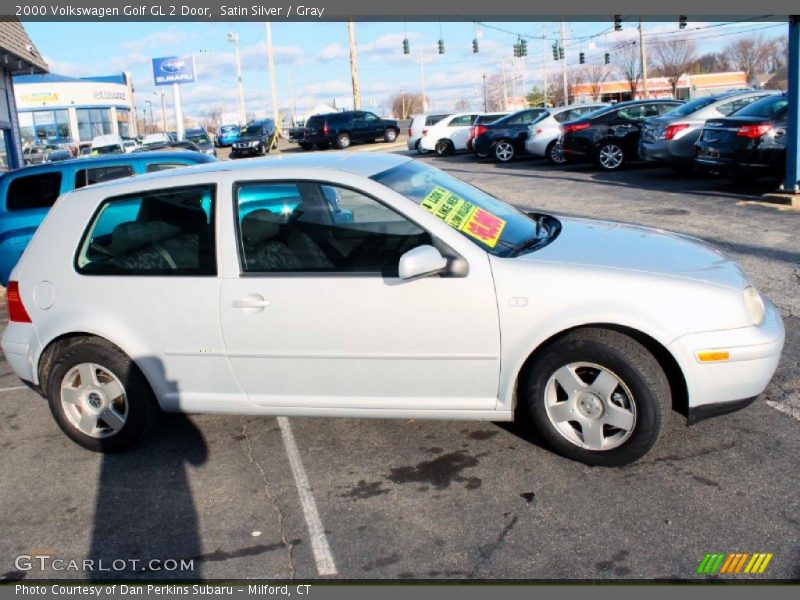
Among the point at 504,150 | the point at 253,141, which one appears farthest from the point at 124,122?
the point at 504,150

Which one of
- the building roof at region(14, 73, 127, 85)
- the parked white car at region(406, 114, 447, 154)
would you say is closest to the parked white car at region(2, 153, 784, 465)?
the parked white car at region(406, 114, 447, 154)

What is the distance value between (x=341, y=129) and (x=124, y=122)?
52.4 meters

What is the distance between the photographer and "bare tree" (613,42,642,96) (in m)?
68.6

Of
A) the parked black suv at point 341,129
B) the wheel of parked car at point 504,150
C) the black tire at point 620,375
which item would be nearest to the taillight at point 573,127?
the wheel of parked car at point 504,150

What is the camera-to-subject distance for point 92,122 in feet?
236

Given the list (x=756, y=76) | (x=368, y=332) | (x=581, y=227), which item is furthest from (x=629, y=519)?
(x=756, y=76)

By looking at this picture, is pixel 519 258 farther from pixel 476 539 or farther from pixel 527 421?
pixel 476 539

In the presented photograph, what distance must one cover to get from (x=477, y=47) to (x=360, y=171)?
4151cm

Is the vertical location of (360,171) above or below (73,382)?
above

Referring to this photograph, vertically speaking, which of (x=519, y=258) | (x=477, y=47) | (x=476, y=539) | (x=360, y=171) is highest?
(x=477, y=47)

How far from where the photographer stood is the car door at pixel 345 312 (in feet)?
13.4

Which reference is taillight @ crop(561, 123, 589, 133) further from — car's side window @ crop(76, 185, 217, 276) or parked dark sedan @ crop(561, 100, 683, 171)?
car's side window @ crop(76, 185, 217, 276)

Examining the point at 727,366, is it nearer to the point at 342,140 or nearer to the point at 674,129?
the point at 674,129

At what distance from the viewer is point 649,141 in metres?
16.1
